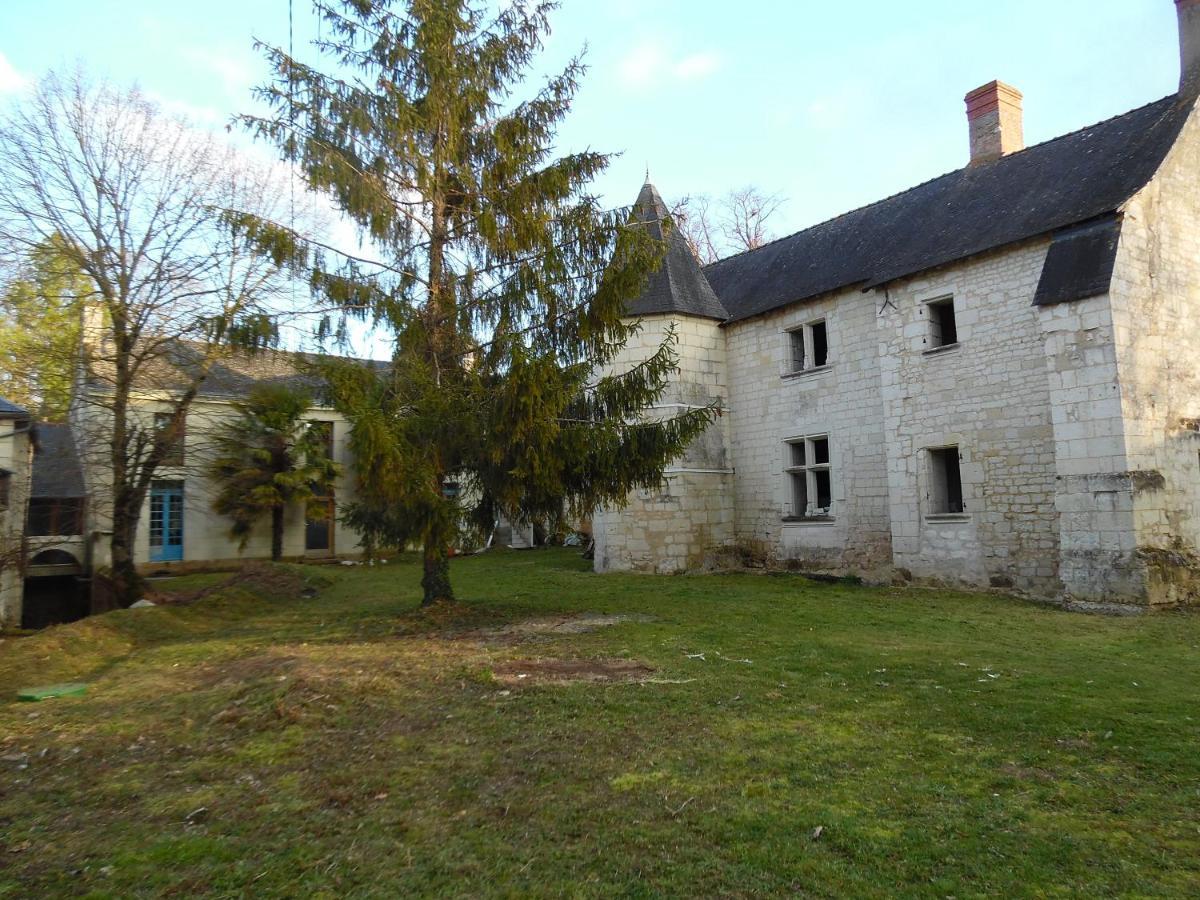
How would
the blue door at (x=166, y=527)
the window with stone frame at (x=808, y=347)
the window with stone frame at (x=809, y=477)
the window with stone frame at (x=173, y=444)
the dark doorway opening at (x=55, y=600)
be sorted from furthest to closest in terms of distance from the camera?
the blue door at (x=166, y=527)
the dark doorway opening at (x=55, y=600)
the window with stone frame at (x=808, y=347)
the window with stone frame at (x=809, y=477)
the window with stone frame at (x=173, y=444)

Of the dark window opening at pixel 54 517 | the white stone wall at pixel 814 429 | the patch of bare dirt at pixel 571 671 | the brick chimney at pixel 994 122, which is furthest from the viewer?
the brick chimney at pixel 994 122

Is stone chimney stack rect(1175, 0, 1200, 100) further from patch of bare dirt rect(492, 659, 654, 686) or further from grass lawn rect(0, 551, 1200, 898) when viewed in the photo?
patch of bare dirt rect(492, 659, 654, 686)

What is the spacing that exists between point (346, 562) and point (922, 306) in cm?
1671

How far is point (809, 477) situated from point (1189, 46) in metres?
9.20

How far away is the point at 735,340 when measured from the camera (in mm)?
17297

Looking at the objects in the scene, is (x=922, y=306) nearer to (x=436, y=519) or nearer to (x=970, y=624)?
(x=970, y=624)

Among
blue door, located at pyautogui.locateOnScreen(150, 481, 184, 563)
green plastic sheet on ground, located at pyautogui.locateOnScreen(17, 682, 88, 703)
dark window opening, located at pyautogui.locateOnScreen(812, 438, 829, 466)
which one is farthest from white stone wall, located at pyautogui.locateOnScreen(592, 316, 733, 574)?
blue door, located at pyautogui.locateOnScreen(150, 481, 184, 563)

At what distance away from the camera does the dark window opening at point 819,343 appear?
629 inches

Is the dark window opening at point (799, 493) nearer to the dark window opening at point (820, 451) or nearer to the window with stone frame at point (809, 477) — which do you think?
the window with stone frame at point (809, 477)

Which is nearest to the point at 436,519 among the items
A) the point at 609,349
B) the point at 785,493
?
the point at 609,349

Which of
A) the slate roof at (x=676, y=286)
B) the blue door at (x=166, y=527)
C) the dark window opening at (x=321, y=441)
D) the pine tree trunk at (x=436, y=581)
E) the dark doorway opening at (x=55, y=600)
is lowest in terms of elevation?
the dark doorway opening at (x=55, y=600)

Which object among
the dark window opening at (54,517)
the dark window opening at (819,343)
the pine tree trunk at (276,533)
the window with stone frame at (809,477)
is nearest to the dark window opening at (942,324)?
the dark window opening at (819,343)

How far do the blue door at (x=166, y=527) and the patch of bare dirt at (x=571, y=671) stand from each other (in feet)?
56.2

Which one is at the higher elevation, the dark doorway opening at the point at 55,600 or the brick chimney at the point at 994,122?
the brick chimney at the point at 994,122
